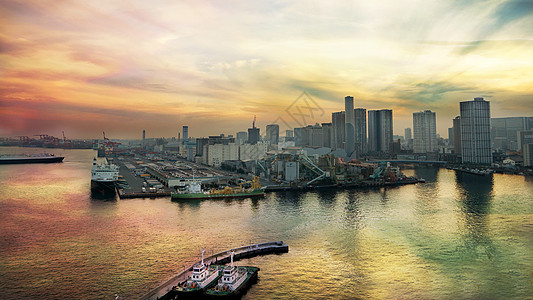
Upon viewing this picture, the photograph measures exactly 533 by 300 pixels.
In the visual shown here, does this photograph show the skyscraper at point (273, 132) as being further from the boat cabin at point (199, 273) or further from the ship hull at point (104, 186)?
the boat cabin at point (199, 273)

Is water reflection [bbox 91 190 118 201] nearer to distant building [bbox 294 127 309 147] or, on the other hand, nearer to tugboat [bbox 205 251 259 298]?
tugboat [bbox 205 251 259 298]

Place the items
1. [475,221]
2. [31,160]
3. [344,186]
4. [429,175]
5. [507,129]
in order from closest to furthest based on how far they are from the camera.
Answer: [475,221] < [344,186] < [429,175] < [31,160] < [507,129]

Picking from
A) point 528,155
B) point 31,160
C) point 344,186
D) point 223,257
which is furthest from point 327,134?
point 223,257

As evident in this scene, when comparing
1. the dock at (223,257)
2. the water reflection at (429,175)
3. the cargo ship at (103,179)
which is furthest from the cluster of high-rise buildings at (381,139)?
the dock at (223,257)

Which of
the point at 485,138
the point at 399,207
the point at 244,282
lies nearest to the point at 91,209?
the point at 244,282

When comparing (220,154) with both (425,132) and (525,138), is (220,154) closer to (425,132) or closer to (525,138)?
(425,132)

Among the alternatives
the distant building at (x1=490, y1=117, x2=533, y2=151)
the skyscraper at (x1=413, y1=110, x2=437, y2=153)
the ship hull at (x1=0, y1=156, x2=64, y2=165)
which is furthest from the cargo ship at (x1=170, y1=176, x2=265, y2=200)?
the distant building at (x1=490, y1=117, x2=533, y2=151)
